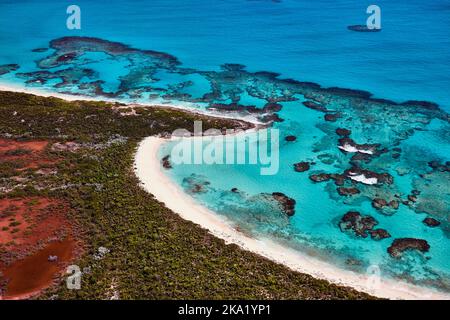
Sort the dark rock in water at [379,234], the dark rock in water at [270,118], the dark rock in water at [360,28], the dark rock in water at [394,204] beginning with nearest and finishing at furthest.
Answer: the dark rock in water at [379,234], the dark rock in water at [394,204], the dark rock in water at [270,118], the dark rock in water at [360,28]

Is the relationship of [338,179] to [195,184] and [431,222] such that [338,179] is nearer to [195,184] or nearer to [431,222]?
[431,222]

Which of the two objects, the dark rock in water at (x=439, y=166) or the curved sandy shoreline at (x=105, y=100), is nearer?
the dark rock in water at (x=439, y=166)

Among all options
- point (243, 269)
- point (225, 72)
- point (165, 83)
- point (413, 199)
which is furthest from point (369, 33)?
point (243, 269)

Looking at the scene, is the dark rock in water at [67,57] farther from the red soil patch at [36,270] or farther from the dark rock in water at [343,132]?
the red soil patch at [36,270]

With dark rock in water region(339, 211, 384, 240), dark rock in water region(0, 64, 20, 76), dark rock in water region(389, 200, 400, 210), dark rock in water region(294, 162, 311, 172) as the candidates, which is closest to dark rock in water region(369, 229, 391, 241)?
dark rock in water region(339, 211, 384, 240)

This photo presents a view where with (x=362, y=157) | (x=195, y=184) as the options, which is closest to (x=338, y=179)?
(x=362, y=157)

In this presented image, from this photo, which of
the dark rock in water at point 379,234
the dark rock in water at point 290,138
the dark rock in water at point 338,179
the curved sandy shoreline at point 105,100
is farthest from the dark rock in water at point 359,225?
the curved sandy shoreline at point 105,100

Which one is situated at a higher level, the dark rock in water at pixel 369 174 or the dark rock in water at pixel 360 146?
the dark rock in water at pixel 360 146
